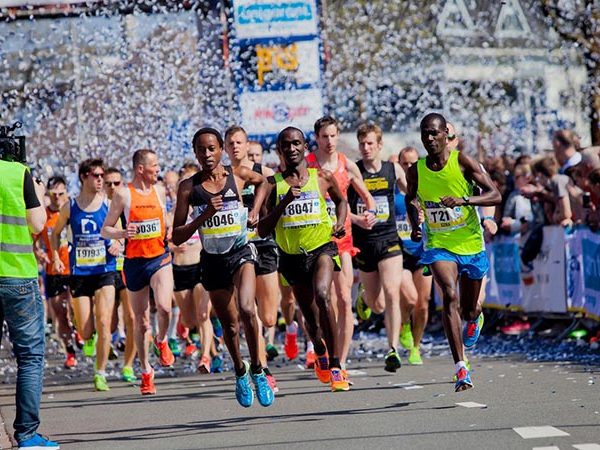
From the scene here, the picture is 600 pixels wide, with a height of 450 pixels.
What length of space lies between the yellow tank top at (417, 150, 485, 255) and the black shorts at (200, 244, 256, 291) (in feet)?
4.45

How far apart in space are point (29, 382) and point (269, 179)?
287 centimetres

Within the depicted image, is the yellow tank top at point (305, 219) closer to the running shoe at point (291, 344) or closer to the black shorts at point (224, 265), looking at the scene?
the black shorts at point (224, 265)

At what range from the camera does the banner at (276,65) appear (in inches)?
935

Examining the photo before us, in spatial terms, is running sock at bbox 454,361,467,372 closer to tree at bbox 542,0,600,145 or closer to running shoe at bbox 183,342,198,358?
running shoe at bbox 183,342,198,358

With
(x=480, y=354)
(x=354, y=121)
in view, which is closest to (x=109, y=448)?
(x=480, y=354)

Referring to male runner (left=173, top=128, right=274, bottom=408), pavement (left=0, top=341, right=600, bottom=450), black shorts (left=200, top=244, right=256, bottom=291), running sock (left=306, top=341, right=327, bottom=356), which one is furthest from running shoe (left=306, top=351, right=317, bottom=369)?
A: black shorts (left=200, top=244, right=256, bottom=291)

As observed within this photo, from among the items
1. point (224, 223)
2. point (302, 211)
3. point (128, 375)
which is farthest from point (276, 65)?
point (224, 223)

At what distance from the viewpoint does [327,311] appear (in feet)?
36.9

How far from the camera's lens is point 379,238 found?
14.1 meters

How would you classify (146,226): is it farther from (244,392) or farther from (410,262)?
(244,392)

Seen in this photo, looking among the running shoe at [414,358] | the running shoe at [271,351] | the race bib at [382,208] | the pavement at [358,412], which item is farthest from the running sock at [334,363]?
the running shoe at [271,351]

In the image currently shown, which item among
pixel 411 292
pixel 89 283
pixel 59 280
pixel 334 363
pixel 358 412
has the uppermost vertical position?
pixel 89 283

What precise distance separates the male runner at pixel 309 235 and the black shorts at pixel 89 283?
3515 mm

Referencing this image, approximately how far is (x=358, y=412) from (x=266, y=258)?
8.59 ft
